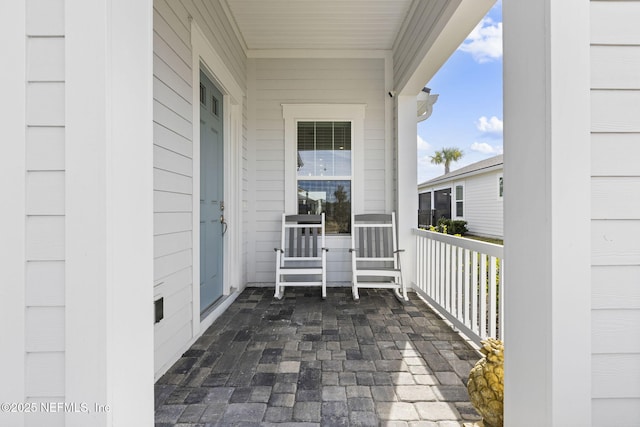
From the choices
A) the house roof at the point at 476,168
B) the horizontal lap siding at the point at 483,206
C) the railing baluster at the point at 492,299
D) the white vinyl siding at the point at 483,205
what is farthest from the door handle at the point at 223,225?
the horizontal lap siding at the point at 483,206

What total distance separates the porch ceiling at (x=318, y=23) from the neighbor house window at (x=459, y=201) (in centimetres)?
935

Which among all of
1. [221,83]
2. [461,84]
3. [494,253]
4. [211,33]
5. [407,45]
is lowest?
[494,253]

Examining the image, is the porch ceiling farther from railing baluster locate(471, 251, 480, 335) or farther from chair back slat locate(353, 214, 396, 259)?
railing baluster locate(471, 251, 480, 335)

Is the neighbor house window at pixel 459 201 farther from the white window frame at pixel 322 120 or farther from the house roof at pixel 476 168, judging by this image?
the white window frame at pixel 322 120

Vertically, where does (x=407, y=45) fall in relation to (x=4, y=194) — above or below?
above

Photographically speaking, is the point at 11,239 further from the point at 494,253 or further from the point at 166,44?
the point at 494,253

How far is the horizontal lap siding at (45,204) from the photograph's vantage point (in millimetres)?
912

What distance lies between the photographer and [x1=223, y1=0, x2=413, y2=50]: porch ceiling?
10.6 ft

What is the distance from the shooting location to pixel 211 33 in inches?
111

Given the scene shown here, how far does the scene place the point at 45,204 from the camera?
3.02ft

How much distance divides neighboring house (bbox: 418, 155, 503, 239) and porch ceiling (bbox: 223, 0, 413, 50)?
22.8ft

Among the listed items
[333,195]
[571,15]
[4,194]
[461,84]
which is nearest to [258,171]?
[333,195]

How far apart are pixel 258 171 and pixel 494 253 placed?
3083 millimetres

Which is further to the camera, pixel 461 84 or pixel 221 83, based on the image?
pixel 461 84
